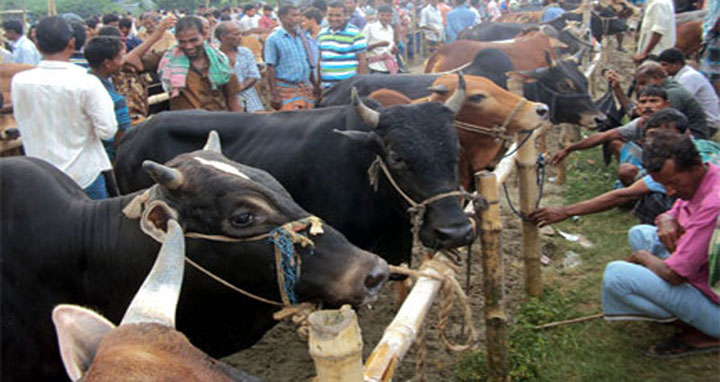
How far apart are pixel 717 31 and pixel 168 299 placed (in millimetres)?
8331

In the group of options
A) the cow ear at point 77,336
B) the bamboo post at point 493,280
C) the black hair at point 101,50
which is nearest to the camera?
the cow ear at point 77,336

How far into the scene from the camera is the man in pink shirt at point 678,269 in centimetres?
352

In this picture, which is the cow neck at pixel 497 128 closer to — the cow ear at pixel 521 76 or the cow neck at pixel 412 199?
the cow neck at pixel 412 199

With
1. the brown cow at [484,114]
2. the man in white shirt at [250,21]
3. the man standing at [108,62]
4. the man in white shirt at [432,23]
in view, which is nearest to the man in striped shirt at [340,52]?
the brown cow at [484,114]

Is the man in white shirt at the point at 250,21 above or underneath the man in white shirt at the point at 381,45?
underneath

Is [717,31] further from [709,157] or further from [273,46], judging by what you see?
[273,46]

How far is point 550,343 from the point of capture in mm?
4168

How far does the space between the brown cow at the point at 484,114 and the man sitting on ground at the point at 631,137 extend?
0.92 meters

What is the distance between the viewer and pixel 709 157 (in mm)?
4445

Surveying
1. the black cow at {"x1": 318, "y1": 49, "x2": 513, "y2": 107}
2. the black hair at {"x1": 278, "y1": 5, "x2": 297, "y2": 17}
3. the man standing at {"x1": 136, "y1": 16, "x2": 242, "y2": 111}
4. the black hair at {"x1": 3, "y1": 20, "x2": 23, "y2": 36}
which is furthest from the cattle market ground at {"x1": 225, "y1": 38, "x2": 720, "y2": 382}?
the black hair at {"x1": 3, "y1": 20, "x2": 23, "y2": 36}

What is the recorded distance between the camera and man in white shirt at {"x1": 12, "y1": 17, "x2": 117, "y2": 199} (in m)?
3.96

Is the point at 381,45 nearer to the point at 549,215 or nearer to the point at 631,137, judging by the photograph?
the point at 631,137

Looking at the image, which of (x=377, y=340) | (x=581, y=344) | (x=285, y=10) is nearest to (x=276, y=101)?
(x=285, y=10)

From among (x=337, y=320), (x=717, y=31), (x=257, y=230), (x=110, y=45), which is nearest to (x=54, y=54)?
(x=110, y=45)
